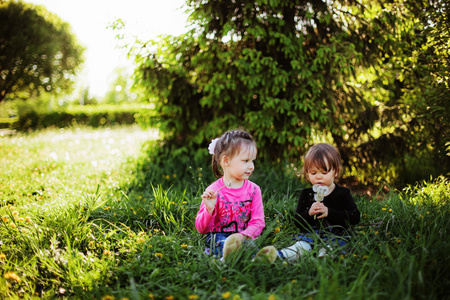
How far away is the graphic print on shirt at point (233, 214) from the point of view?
2.55m

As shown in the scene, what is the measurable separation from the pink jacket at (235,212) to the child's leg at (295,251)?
0.91 feet

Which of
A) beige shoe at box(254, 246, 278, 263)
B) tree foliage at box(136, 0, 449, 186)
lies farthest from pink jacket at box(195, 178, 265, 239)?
tree foliage at box(136, 0, 449, 186)

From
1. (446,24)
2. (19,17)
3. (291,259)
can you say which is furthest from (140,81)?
(19,17)

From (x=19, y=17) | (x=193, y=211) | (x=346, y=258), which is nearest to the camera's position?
(x=346, y=258)

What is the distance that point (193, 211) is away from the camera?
324 centimetres

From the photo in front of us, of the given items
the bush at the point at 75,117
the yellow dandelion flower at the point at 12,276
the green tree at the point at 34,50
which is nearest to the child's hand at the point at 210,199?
the yellow dandelion flower at the point at 12,276

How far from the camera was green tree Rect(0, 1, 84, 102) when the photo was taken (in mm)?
A: 10172

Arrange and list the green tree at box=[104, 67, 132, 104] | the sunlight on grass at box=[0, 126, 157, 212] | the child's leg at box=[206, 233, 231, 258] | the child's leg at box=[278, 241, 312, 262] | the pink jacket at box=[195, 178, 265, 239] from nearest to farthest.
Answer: the child's leg at box=[278, 241, 312, 262]
the child's leg at box=[206, 233, 231, 258]
the pink jacket at box=[195, 178, 265, 239]
the sunlight on grass at box=[0, 126, 157, 212]
the green tree at box=[104, 67, 132, 104]

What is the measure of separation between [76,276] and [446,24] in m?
4.63

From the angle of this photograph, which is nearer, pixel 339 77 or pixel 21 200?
pixel 21 200

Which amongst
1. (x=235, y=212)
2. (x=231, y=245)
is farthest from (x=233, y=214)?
(x=231, y=245)

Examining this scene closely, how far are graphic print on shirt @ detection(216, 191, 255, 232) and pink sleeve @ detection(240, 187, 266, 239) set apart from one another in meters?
0.04

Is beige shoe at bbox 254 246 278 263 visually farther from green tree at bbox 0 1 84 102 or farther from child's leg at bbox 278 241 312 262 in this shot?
green tree at bbox 0 1 84 102

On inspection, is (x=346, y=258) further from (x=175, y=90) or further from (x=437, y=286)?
(x=175, y=90)
